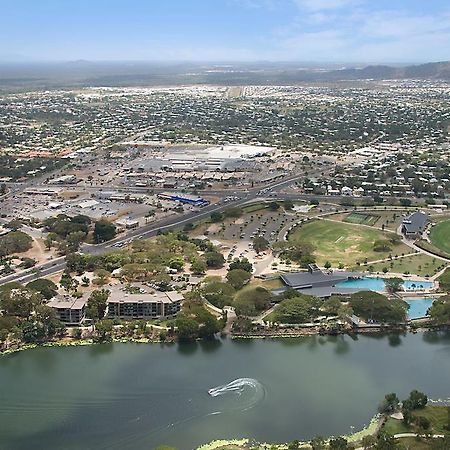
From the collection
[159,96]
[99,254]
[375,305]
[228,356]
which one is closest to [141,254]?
[99,254]

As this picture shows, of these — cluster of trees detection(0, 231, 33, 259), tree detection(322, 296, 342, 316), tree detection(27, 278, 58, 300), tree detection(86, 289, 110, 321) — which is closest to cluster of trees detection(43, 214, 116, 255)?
cluster of trees detection(0, 231, 33, 259)

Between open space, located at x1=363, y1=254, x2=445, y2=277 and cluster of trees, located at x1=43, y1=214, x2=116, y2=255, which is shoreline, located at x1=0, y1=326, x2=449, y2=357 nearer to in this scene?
open space, located at x1=363, y1=254, x2=445, y2=277

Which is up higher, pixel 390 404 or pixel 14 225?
pixel 14 225

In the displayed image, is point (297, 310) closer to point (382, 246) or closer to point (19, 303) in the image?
point (382, 246)

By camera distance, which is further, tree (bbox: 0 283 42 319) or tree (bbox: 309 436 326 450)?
tree (bbox: 0 283 42 319)

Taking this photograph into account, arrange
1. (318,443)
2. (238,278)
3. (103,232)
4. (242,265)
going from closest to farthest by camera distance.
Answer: (318,443) → (238,278) → (242,265) → (103,232)

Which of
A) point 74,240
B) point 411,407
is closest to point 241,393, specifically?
point 411,407
